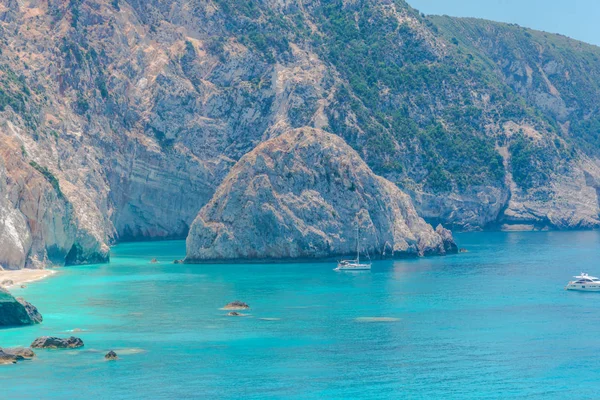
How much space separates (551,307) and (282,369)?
36034 millimetres

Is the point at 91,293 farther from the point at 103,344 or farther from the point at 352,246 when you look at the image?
the point at 352,246

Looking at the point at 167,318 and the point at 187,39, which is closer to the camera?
the point at 167,318

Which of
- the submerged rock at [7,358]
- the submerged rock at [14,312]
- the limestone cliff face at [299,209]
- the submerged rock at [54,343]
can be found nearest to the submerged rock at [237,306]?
the submerged rock at [14,312]

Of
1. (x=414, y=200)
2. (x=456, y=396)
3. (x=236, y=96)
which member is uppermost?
(x=236, y=96)

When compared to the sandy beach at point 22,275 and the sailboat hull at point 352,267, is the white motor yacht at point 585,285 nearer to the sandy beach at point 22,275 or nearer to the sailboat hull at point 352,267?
the sailboat hull at point 352,267

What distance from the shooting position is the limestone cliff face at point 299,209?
448 feet

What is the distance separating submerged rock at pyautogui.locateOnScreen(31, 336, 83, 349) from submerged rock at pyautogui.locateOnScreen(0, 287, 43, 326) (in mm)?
6836

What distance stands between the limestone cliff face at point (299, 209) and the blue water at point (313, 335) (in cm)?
742

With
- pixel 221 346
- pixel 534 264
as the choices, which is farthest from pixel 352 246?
pixel 221 346

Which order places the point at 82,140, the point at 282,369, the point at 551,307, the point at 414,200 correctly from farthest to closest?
the point at 414,200
the point at 82,140
the point at 551,307
the point at 282,369

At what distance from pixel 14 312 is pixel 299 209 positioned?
61.9 m

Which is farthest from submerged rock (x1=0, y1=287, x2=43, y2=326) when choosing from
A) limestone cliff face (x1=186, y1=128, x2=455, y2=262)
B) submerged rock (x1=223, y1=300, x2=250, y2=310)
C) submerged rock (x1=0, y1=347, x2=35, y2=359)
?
limestone cliff face (x1=186, y1=128, x2=455, y2=262)

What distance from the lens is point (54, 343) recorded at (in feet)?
237

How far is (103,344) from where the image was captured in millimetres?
74688
